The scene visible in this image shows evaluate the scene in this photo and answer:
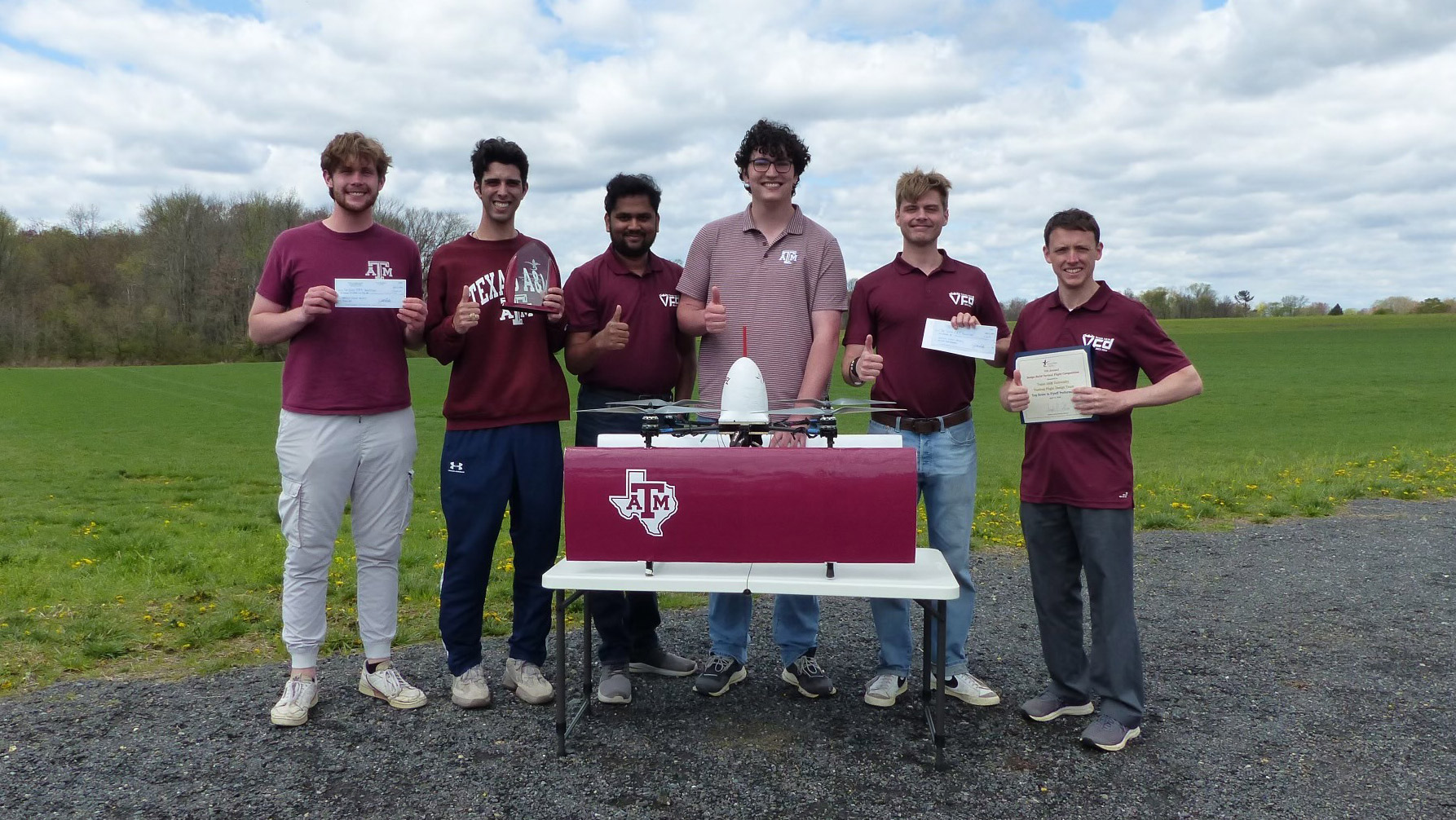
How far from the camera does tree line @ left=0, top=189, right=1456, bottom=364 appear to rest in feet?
191

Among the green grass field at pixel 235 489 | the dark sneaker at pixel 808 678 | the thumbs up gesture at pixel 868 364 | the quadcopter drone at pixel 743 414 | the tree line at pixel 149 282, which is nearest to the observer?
the quadcopter drone at pixel 743 414

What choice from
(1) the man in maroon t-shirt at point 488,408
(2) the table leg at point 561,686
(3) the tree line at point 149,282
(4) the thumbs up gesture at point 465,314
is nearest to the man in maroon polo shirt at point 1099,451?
(2) the table leg at point 561,686

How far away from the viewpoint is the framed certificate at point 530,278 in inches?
182

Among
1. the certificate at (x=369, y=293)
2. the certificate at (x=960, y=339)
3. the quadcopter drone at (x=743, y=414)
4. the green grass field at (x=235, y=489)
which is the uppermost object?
the certificate at (x=369, y=293)

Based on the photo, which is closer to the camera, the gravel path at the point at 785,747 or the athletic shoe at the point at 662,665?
the gravel path at the point at 785,747

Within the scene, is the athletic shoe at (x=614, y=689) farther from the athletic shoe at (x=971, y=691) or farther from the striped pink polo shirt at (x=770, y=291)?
the athletic shoe at (x=971, y=691)

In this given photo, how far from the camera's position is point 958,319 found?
469 cm

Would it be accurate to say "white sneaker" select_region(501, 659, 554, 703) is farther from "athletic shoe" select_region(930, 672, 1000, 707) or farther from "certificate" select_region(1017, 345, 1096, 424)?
"certificate" select_region(1017, 345, 1096, 424)

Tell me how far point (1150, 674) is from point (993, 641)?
0.96m

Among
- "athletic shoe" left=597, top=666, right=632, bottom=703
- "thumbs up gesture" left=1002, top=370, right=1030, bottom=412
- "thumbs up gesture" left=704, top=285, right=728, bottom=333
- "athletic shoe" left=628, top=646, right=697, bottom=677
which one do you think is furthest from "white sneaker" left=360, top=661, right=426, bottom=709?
"thumbs up gesture" left=1002, top=370, right=1030, bottom=412

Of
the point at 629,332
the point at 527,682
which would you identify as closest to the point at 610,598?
the point at 527,682

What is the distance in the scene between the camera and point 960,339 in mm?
4707

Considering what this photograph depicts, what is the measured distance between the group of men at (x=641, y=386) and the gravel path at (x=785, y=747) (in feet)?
0.74

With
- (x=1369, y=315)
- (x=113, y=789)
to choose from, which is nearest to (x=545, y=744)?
(x=113, y=789)
